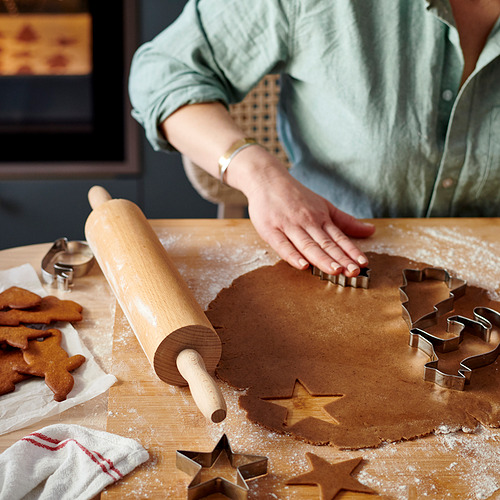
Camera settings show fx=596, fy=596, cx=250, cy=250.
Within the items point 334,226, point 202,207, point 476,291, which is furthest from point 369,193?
point 202,207

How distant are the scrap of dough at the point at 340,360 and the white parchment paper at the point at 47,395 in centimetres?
15

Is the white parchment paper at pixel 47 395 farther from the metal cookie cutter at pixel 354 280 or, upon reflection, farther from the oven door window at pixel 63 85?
the oven door window at pixel 63 85

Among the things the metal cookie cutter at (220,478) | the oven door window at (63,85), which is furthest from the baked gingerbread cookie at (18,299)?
the oven door window at (63,85)

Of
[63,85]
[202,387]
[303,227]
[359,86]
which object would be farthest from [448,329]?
[63,85]

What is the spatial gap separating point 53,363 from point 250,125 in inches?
41.2

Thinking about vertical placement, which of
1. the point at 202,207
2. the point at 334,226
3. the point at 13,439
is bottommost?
the point at 202,207

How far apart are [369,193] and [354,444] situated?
704 mm

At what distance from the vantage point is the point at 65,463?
611mm

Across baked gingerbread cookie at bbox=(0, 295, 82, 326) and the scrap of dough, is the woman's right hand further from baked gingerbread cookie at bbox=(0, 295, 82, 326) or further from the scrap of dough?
baked gingerbread cookie at bbox=(0, 295, 82, 326)

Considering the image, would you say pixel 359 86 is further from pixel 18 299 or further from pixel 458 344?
pixel 18 299

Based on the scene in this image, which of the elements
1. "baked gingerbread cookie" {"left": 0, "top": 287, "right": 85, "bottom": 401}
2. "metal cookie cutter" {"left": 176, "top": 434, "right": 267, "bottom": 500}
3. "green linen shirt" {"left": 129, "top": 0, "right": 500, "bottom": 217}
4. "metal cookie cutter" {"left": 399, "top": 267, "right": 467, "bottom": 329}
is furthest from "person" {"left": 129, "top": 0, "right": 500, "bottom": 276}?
"metal cookie cutter" {"left": 176, "top": 434, "right": 267, "bottom": 500}

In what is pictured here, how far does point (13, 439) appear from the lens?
0.65 metres

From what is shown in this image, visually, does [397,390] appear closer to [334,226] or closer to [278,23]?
[334,226]

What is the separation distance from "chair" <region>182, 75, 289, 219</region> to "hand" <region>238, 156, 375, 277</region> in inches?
21.9
